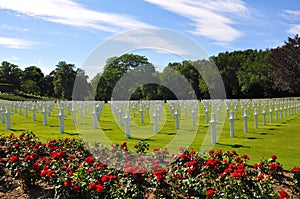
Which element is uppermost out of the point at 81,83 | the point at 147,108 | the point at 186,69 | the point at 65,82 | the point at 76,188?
the point at 65,82

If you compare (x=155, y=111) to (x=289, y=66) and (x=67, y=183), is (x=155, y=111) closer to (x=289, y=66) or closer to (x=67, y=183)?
(x=67, y=183)

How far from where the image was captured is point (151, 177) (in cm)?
577

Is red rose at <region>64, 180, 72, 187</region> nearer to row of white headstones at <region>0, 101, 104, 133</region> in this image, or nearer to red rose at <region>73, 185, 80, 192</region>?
A: red rose at <region>73, 185, 80, 192</region>

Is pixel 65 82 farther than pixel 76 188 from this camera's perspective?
Yes

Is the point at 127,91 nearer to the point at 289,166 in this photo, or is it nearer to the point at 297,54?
the point at 289,166

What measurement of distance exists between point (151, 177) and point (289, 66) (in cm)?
4289

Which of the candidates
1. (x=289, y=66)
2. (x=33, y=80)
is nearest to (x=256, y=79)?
(x=289, y=66)

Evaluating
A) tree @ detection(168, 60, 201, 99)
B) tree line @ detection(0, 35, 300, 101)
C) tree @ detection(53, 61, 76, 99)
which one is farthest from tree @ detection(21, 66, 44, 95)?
tree @ detection(168, 60, 201, 99)

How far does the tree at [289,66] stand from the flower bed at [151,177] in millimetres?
40502

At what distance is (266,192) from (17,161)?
15.2 feet

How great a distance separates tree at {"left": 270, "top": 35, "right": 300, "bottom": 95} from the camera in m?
42.9

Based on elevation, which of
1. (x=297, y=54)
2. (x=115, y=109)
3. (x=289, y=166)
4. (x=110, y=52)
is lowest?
(x=289, y=166)

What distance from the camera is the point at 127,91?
14.8m

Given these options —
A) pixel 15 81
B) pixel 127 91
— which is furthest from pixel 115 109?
pixel 15 81
